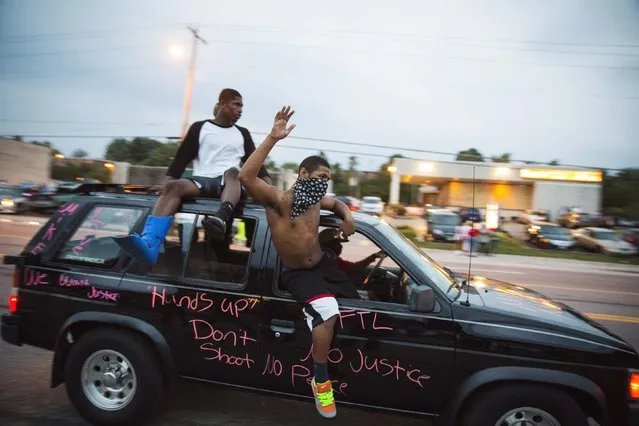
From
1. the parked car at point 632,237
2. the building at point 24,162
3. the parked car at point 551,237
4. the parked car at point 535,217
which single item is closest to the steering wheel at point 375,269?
the parked car at point 551,237

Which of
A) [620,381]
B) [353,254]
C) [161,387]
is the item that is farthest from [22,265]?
[620,381]

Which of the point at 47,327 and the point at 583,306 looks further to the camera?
the point at 583,306

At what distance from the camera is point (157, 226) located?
3139 millimetres

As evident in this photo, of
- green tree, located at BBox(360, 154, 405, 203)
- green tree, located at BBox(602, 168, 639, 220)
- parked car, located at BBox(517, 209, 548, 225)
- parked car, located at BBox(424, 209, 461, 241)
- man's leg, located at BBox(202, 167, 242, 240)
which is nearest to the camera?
man's leg, located at BBox(202, 167, 242, 240)

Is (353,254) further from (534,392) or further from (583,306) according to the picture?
(583,306)

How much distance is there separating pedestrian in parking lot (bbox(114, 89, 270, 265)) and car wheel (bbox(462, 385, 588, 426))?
199 cm

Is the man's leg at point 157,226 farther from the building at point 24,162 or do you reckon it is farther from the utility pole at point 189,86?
the building at point 24,162

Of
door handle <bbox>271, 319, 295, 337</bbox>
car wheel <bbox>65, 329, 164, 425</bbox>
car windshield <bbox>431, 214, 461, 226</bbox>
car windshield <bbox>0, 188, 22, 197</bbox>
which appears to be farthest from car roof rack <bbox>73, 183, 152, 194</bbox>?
car windshield <bbox>0, 188, 22, 197</bbox>

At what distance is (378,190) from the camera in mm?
68875

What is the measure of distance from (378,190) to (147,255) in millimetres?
66701

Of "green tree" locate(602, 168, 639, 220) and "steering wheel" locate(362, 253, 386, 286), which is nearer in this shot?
"steering wheel" locate(362, 253, 386, 286)

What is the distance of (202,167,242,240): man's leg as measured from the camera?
300cm

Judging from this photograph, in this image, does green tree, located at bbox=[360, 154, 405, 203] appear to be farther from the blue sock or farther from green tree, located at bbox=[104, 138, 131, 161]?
the blue sock

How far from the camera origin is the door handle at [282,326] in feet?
9.66
